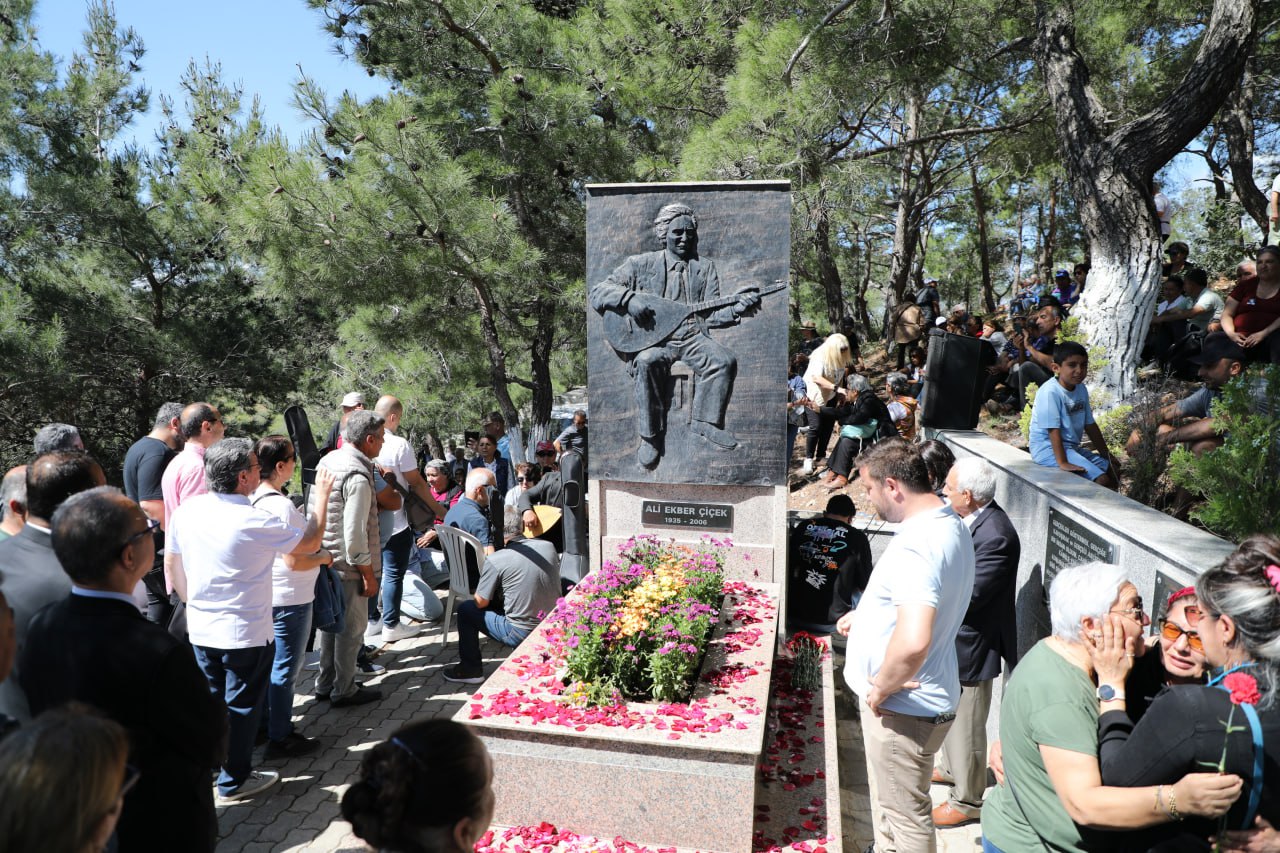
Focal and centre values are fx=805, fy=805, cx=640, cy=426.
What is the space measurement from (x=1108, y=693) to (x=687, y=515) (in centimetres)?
386

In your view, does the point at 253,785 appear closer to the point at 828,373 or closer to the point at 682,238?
the point at 682,238

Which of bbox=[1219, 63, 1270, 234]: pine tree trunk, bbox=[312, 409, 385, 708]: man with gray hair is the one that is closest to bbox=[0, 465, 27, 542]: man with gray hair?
Result: bbox=[312, 409, 385, 708]: man with gray hair

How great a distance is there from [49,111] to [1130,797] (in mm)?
14406

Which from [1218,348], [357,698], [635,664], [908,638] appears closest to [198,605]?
[357,698]

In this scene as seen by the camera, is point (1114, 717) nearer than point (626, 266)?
Yes

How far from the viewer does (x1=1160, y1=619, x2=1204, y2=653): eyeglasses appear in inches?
85.3

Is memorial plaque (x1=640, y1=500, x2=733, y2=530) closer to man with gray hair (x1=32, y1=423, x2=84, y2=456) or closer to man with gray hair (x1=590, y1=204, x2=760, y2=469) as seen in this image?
man with gray hair (x1=590, y1=204, x2=760, y2=469)

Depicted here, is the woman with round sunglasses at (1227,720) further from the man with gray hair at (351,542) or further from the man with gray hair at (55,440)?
the man with gray hair at (55,440)

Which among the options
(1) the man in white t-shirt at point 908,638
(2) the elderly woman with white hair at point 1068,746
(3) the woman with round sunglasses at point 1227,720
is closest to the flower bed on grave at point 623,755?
(1) the man in white t-shirt at point 908,638

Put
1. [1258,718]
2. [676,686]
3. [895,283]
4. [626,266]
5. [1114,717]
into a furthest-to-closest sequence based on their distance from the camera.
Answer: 1. [895,283]
2. [626,266]
3. [676,686]
4. [1114,717]
5. [1258,718]

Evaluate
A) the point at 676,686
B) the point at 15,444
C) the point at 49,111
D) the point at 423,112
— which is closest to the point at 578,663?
the point at 676,686

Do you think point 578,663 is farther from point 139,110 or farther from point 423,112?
point 139,110

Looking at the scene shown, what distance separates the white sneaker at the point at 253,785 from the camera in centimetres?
394

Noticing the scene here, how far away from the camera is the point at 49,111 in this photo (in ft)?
37.2
